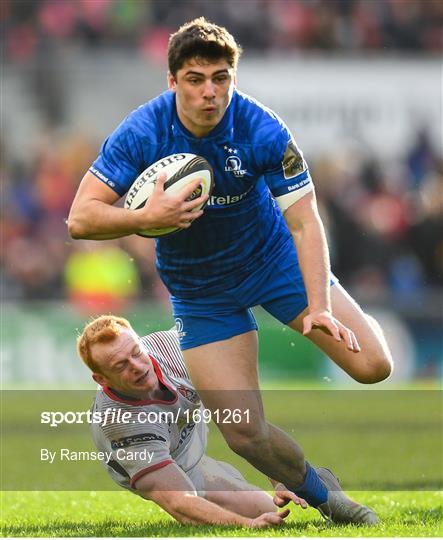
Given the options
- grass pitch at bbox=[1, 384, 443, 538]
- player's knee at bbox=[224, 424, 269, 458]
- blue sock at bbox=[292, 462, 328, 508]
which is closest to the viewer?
grass pitch at bbox=[1, 384, 443, 538]

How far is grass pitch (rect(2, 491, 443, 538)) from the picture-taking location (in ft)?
20.2

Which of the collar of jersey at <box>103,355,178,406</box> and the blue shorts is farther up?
the blue shorts

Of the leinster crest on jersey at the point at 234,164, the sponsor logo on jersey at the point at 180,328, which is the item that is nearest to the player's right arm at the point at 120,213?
the leinster crest on jersey at the point at 234,164

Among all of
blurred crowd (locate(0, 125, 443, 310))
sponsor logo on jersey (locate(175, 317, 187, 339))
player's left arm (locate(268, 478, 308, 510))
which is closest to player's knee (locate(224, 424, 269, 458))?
player's left arm (locate(268, 478, 308, 510))

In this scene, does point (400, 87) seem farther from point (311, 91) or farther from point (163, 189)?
point (163, 189)

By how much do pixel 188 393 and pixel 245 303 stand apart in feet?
2.09

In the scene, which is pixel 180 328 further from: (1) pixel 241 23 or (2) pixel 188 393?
(1) pixel 241 23

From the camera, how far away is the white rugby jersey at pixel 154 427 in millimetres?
6441

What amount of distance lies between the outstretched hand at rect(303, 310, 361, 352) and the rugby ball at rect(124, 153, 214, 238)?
782 millimetres

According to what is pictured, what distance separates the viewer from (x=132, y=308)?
1588 cm

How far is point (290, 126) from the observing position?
63.0ft

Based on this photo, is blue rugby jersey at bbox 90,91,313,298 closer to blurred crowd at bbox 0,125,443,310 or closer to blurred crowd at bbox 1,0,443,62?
blurred crowd at bbox 0,125,443,310

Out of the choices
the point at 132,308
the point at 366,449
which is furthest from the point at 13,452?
the point at 132,308

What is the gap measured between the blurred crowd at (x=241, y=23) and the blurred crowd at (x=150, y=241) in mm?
2198
